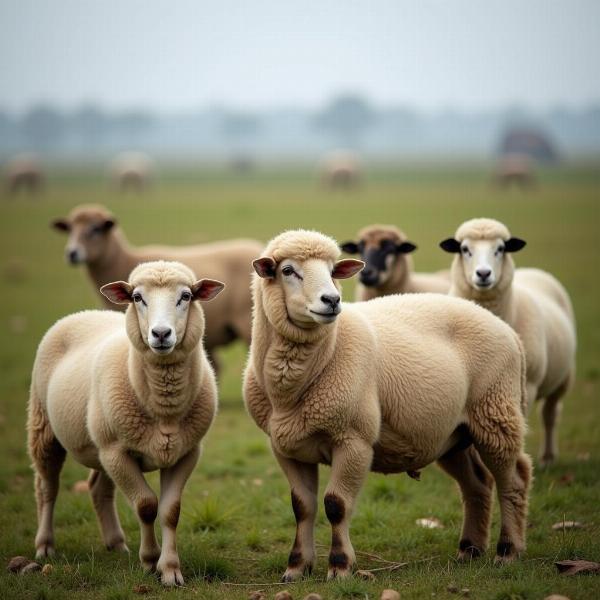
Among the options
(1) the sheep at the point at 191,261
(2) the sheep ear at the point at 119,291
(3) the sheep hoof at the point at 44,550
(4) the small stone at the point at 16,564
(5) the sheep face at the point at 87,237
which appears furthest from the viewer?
(5) the sheep face at the point at 87,237

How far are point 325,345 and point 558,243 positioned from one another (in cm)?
1978

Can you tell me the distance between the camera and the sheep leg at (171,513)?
190 inches

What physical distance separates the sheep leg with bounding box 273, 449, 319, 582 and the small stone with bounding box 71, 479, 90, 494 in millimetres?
2840

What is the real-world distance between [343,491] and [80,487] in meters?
3.32

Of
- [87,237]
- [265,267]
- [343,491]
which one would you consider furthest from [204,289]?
[87,237]

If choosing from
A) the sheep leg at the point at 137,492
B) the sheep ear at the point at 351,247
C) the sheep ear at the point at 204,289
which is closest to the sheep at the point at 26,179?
the sheep ear at the point at 351,247

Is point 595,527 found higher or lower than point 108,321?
lower

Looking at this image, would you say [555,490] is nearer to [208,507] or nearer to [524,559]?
[524,559]

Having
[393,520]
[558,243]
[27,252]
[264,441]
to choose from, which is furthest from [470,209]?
[393,520]

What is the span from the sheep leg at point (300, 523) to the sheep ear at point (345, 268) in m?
1.07

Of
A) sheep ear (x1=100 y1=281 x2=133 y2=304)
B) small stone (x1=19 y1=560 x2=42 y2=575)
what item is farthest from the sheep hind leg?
small stone (x1=19 y1=560 x2=42 y2=575)

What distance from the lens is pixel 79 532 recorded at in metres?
6.04

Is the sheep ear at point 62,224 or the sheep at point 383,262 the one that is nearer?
the sheep at point 383,262

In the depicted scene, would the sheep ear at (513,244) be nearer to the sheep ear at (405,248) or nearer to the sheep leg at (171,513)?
the sheep ear at (405,248)
